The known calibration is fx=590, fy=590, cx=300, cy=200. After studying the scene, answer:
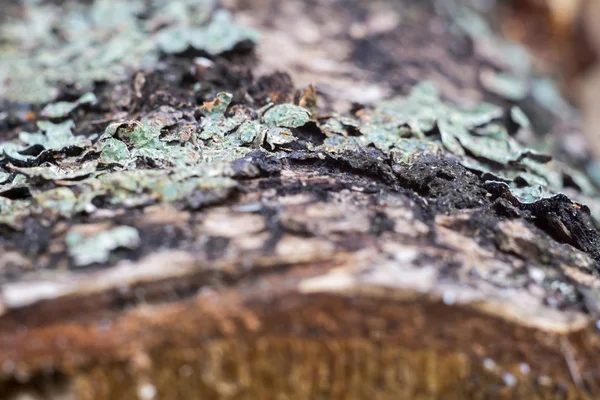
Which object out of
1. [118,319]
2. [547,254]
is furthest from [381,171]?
[118,319]

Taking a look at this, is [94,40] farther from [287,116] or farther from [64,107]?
[287,116]

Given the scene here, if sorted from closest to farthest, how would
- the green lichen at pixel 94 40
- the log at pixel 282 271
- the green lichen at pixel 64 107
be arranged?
1. the log at pixel 282 271
2. the green lichen at pixel 64 107
3. the green lichen at pixel 94 40

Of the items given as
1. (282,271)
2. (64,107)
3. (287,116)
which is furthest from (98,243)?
(64,107)

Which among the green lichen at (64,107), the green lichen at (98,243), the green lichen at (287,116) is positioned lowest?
the green lichen at (64,107)

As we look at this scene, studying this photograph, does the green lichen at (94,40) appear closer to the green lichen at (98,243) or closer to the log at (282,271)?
the log at (282,271)

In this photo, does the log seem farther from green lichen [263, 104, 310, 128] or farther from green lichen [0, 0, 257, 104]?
green lichen [0, 0, 257, 104]

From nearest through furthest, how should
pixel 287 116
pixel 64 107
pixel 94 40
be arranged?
pixel 287 116 < pixel 64 107 < pixel 94 40

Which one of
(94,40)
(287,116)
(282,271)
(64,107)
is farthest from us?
(94,40)

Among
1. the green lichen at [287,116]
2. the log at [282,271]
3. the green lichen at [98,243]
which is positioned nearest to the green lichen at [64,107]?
the log at [282,271]

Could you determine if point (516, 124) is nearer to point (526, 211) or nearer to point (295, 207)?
point (526, 211)

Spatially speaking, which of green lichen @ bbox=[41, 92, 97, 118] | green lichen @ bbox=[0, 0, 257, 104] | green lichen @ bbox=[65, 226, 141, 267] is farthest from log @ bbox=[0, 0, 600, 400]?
green lichen @ bbox=[0, 0, 257, 104]

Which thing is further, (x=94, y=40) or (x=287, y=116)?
(x=94, y=40)
